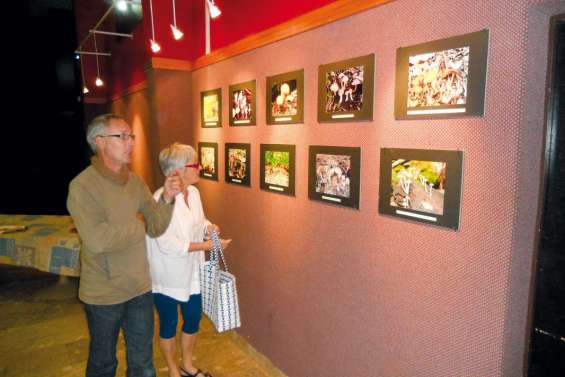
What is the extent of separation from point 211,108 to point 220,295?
189 centimetres

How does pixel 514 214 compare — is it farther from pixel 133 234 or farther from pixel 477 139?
pixel 133 234

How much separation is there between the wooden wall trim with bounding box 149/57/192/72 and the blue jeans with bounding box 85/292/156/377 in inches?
103

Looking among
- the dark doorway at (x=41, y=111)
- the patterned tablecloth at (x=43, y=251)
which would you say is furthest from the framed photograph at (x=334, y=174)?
the dark doorway at (x=41, y=111)

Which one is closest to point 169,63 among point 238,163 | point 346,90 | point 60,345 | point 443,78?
point 238,163

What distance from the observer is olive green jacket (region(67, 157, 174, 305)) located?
1856mm

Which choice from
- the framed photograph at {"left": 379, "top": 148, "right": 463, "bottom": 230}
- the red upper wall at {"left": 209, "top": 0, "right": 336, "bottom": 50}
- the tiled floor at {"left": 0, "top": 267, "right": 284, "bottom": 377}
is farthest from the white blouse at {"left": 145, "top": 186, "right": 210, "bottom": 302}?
the red upper wall at {"left": 209, "top": 0, "right": 336, "bottom": 50}

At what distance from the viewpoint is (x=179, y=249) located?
2346mm

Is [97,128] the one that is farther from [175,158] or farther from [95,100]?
[95,100]

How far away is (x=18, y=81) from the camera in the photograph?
6812 mm

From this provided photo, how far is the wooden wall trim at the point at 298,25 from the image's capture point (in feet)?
6.50

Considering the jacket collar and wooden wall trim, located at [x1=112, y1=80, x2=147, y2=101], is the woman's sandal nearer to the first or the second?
the jacket collar

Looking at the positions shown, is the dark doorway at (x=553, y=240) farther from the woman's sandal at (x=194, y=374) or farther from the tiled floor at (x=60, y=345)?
the woman's sandal at (x=194, y=374)

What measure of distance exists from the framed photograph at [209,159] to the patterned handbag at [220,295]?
1.23 meters

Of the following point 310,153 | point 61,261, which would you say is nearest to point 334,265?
point 310,153
